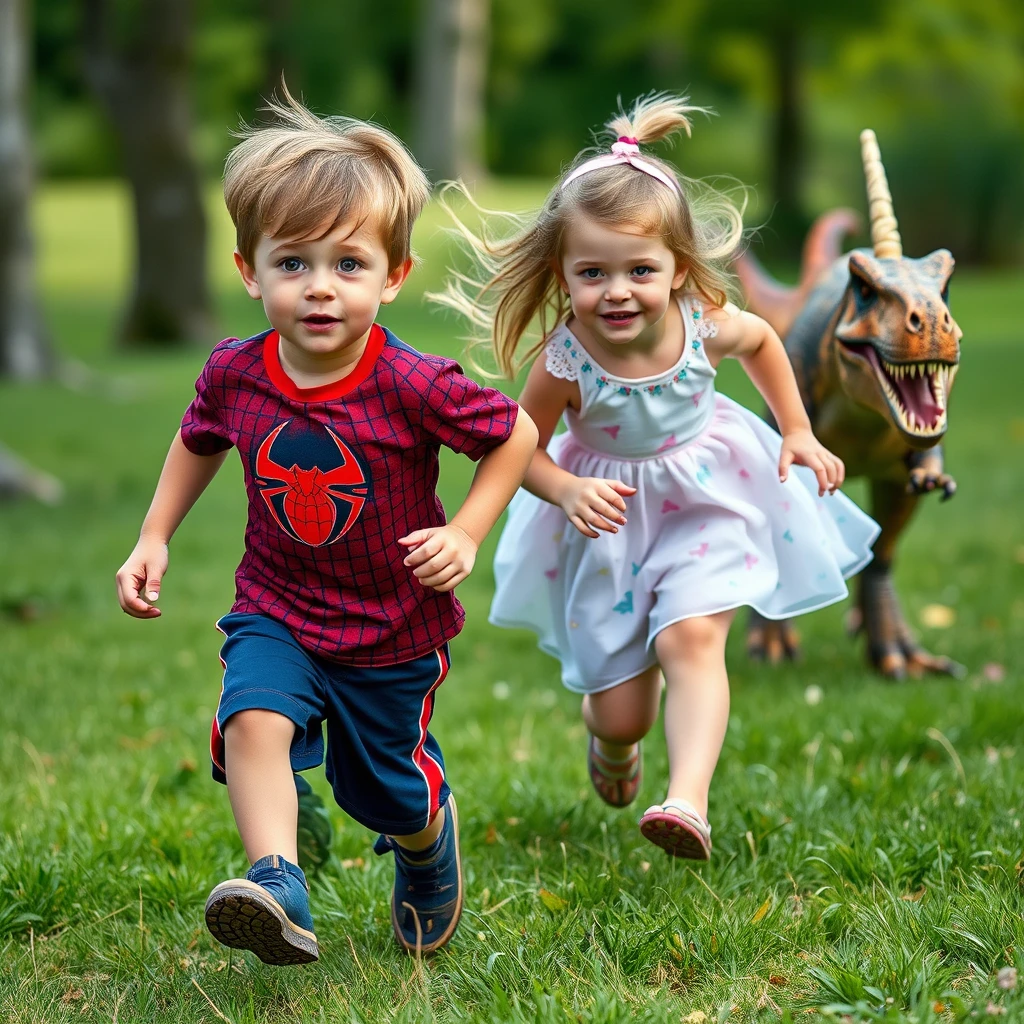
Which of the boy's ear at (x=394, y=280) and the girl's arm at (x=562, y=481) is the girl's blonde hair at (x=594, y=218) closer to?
the girl's arm at (x=562, y=481)

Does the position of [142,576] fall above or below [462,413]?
below

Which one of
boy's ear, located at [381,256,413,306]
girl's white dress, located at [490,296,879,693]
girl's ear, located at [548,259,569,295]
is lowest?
girl's white dress, located at [490,296,879,693]

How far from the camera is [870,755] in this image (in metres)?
4.53

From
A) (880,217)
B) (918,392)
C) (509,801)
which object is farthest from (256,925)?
(880,217)

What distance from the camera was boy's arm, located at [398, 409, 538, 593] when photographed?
2.93 m

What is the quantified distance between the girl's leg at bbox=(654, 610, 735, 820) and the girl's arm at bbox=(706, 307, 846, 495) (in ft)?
1.45

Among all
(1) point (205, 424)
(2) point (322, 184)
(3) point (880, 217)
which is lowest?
(1) point (205, 424)

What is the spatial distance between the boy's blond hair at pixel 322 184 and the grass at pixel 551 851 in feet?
5.05

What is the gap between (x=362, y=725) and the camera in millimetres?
3127

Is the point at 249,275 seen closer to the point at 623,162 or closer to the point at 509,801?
the point at 623,162

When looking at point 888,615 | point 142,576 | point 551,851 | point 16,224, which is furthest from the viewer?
point 16,224

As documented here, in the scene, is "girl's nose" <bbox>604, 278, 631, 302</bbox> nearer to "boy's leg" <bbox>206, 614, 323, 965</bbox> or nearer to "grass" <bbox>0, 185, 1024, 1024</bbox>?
"boy's leg" <bbox>206, 614, 323, 965</bbox>

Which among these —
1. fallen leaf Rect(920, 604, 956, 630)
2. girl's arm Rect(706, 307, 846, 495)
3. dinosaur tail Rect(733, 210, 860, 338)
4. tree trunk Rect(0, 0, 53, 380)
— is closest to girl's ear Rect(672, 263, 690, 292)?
girl's arm Rect(706, 307, 846, 495)

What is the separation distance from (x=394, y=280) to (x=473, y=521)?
1.92 feet
